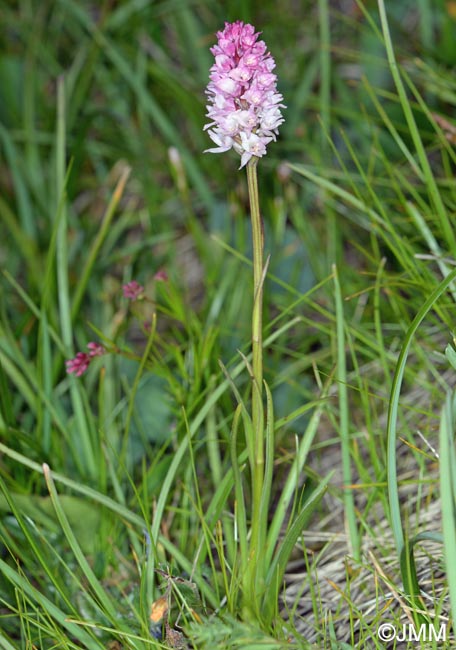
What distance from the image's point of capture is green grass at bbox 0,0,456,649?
0.81m

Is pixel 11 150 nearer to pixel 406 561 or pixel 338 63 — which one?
pixel 338 63

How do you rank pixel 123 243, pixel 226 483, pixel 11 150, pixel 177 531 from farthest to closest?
pixel 123 243, pixel 11 150, pixel 177 531, pixel 226 483

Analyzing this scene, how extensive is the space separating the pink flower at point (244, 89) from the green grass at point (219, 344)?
0.83ft

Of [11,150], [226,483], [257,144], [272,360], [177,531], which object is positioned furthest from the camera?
[11,150]

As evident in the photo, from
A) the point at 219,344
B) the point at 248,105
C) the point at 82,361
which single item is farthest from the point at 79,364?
the point at 248,105

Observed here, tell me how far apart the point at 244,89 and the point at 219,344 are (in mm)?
575

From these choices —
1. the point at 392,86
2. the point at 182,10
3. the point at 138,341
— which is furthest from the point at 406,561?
the point at 182,10

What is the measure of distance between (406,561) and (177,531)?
0.38 metres

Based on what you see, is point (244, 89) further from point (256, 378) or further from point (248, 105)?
Answer: point (256, 378)

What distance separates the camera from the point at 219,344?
1170 millimetres

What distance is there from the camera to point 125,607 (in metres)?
0.91

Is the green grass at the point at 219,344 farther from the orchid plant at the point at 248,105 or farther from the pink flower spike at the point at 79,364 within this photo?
the orchid plant at the point at 248,105

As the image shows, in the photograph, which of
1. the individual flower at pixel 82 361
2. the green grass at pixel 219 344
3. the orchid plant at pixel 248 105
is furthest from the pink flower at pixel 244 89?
the individual flower at pixel 82 361

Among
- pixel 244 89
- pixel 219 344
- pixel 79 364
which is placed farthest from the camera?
pixel 219 344
